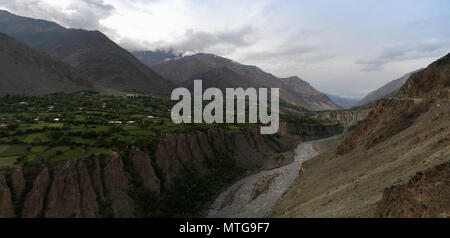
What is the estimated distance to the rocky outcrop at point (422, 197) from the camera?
15.0m

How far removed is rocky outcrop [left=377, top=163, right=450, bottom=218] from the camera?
15.0 meters

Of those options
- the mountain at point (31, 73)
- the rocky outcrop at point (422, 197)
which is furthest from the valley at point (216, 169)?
the mountain at point (31, 73)

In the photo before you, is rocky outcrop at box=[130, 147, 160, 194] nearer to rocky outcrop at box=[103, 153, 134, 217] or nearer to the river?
rocky outcrop at box=[103, 153, 134, 217]

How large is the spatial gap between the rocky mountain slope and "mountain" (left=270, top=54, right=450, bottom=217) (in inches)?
719

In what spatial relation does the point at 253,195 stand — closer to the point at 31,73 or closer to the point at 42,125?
the point at 42,125

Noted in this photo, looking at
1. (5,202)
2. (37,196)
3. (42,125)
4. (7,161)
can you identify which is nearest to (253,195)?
(37,196)

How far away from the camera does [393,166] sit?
91.6ft

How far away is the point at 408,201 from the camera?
1647cm

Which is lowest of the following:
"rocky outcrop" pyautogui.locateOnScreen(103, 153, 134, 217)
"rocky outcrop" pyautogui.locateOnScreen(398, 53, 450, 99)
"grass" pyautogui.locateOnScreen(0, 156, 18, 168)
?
"rocky outcrop" pyautogui.locateOnScreen(103, 153, 134, 217)

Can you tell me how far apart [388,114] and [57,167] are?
2053 inches

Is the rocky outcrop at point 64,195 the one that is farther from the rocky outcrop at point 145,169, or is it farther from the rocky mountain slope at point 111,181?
the rocky outcrop at point 145,169

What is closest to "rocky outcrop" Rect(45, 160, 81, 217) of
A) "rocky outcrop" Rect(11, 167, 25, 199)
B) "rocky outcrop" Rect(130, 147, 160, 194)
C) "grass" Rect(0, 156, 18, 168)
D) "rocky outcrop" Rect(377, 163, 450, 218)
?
"rocky outcrop" Rect(11, 167, 25, 199)
